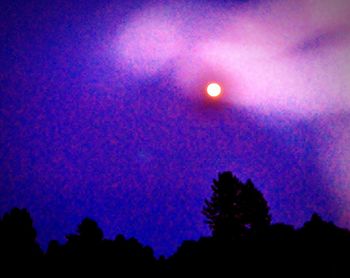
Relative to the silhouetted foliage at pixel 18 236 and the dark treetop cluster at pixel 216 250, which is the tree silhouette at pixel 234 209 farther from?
the silhouetted foliage at pixel 18 236

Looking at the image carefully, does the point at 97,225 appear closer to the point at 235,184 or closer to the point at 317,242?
the point at 235,184

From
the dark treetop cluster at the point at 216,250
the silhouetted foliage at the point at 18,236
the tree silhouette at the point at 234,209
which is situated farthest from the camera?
the tree silhouette at the point at 234,209

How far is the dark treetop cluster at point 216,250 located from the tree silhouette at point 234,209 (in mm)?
152

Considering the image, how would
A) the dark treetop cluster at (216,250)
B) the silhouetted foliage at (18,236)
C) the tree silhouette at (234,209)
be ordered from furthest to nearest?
the tree silhouette at (234,209)
the silhouetted foliage at (18,236)
the dark treetop cluster at (216,250)

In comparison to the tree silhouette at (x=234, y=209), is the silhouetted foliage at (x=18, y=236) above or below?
below

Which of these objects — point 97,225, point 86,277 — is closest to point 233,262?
point 86,277

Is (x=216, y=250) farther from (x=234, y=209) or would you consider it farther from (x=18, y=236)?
(x=18, y=236)

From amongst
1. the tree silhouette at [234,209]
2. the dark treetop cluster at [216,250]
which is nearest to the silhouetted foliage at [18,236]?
the dark treetop cluster at [216,250]

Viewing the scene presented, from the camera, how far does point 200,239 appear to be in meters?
40.6

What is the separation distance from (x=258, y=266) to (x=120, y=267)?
16.5m

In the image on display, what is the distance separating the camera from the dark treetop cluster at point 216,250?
28.6 metres

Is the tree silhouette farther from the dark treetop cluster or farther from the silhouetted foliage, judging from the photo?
the silhouetted foliage

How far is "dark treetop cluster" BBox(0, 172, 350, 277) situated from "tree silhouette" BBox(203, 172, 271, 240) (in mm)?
152

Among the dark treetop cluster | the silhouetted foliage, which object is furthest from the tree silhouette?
the silhouetted foliage
